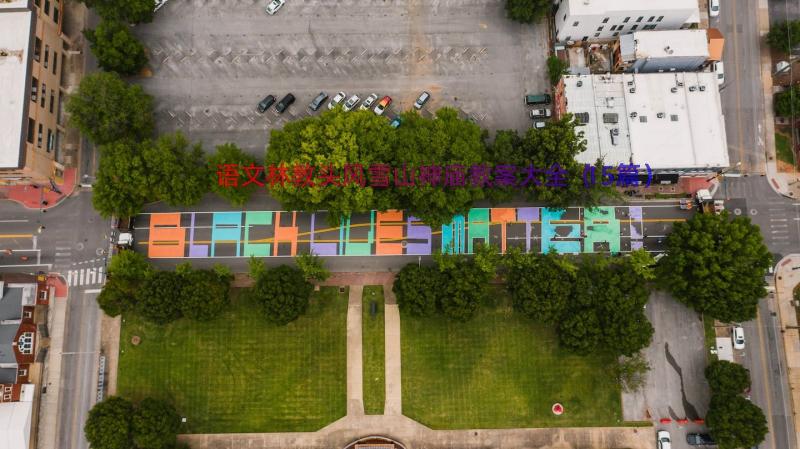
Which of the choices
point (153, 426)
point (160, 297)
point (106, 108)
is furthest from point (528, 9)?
point (153, 426)

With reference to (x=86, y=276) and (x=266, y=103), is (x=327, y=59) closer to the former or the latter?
(x=266, y=103)

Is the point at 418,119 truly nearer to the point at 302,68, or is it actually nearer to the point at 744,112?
the point at 302,68

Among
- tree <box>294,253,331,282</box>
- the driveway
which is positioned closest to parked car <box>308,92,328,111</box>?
tree <box>294,253,331,282</box>

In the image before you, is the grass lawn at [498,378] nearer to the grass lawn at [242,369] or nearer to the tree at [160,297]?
the grass lawn at [242,369]

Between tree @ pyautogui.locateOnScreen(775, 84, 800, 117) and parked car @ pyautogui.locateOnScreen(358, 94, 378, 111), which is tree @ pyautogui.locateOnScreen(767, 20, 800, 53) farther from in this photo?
parked car @ pyautogui.locateOnScreen(358, 94, 378, 111)

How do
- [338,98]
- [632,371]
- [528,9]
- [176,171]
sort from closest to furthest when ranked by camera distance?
[176,171]
[632,371]
[528,9]
[338,98]
